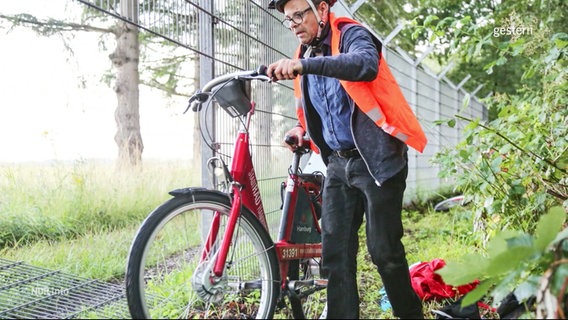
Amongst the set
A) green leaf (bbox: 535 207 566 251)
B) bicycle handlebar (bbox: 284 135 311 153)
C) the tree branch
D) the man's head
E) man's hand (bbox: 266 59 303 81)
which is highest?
the tree branch

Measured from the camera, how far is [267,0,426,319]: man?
2.22 metres

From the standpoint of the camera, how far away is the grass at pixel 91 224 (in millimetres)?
3596

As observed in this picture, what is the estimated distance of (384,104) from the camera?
7.32 ft

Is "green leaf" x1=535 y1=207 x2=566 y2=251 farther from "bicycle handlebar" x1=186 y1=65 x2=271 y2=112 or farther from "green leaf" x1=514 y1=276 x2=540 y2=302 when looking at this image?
"bicycle handlebar" x1=186 y1=65 x2=271 y2=112

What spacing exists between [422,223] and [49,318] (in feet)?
14.8

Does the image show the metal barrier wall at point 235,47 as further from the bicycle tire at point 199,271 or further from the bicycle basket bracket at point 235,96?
the bicycle tire at point 199,271

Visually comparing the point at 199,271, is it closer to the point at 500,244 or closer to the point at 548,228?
the point at 500,244

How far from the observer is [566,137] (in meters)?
3.06

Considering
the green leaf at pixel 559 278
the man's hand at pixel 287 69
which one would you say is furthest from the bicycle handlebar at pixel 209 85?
the green leaf at pixel 559 278

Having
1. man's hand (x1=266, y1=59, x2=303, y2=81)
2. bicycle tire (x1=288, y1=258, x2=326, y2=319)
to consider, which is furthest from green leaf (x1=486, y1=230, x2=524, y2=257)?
bicycle tire (x1=288, y1=258, x2=326, y2=319)

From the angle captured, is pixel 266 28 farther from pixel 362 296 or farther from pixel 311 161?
pixel 362 296

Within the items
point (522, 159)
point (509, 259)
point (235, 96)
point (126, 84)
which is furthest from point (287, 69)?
point (126, 84)

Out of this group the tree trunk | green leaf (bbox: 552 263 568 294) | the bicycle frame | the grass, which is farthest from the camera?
the tree trunk

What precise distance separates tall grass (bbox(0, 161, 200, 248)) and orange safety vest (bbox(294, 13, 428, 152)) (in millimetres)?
3014
